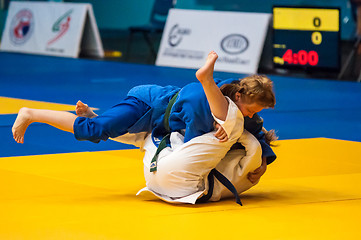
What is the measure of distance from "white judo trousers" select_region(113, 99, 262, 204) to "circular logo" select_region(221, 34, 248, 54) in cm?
971

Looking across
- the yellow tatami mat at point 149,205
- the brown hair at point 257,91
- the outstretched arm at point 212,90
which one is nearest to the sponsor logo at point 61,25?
the yellow tatami mat at point 149,205

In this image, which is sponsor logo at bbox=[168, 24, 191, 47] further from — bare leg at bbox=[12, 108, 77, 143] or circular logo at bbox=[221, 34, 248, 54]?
bare leg at bbox=[12, 108, 77, 143]

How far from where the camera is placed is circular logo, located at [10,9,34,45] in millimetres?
17781

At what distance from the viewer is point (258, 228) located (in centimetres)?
381

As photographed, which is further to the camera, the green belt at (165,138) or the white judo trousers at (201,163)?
the green belt at (165,138)

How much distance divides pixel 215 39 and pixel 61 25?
4775 mm

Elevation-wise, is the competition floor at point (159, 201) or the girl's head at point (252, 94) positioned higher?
the girl's head at point (252, 94)

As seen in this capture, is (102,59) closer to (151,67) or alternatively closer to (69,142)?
(151,67)

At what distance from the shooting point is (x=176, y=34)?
1530cm

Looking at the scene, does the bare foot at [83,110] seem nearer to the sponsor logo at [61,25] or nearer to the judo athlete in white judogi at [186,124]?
the judo athlete in white judogi at [186,124]

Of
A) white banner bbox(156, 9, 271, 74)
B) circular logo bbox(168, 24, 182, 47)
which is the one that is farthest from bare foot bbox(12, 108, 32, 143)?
circular logo bbox(168, 24, 182, 47)

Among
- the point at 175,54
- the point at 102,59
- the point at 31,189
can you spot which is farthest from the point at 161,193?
the point at 102,59

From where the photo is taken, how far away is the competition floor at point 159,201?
12.4 feet

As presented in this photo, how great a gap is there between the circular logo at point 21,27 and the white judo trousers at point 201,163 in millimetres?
14014
